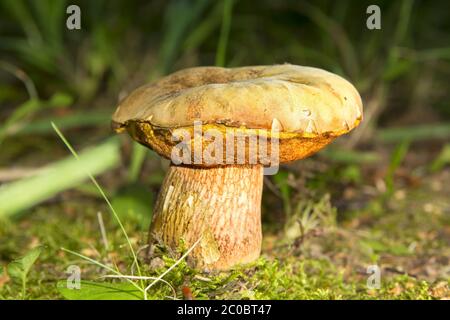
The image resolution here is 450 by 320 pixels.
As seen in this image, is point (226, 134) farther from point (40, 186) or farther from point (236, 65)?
point (236, 65)

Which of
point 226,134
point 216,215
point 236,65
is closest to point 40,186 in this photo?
point 226,134

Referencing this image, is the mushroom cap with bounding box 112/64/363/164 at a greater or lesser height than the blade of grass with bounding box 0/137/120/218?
greater

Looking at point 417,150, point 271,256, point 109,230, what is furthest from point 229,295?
point 417,150

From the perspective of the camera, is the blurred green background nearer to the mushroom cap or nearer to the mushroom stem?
the mushroom stem

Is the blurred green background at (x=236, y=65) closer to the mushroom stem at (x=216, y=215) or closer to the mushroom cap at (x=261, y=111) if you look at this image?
the mushroom stem at (x=216, y=215)

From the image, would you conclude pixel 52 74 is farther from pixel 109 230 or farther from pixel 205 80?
pixel 205 80

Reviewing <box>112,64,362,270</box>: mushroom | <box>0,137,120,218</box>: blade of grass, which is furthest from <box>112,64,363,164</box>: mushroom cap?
<box>0,137,120,218</box>: blade of grass

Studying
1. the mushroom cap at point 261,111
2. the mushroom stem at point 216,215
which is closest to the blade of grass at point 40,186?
the mushroom cap at point 261,111
